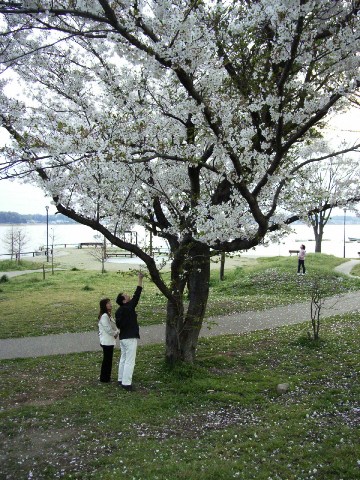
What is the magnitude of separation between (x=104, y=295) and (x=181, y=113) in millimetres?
12189

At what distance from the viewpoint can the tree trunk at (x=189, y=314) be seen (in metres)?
7.71

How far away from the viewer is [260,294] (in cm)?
1838

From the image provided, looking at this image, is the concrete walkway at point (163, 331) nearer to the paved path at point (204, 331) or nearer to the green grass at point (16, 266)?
the paved path at point (204, 331)

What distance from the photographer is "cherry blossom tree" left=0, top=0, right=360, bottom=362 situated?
480 centimetres


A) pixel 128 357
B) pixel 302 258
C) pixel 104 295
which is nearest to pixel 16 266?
pixel 104 295

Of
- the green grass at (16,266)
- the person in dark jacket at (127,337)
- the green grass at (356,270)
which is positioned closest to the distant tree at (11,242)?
the green grass at (16,266)

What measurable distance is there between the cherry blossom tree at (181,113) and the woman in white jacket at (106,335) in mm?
1075

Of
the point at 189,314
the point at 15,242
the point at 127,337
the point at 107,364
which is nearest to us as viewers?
the point at 127,337

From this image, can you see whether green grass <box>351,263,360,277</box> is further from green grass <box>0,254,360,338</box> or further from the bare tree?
the bare tree

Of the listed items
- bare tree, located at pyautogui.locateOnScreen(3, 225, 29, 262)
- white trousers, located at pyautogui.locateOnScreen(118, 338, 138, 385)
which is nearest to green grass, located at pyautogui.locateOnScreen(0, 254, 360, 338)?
white trousers, located at pyautogui.locateOnScreen(118, 338, 138, 385)

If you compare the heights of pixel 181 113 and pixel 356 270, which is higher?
pixel 181 113

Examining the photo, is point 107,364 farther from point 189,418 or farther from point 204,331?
point 204,331

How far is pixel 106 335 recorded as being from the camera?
23.9 feet

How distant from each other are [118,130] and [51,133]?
1.19 meters
